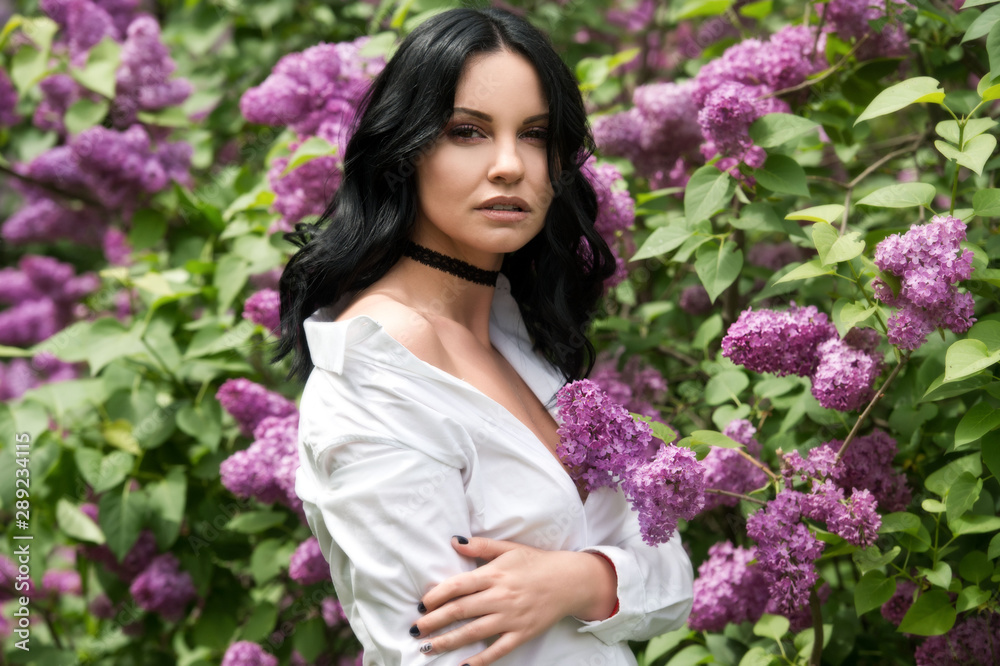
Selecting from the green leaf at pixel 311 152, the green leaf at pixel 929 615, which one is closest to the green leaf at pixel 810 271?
the green leaf at pixel 929 615

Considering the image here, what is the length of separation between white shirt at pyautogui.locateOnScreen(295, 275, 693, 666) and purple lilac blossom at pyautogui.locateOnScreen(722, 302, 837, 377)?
315 millimetres

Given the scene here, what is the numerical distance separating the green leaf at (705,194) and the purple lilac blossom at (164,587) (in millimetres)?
1512

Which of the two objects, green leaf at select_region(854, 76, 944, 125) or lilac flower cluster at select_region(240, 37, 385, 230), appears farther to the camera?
→ lilac flower cluster at select_region(240, 37, 385, 230)

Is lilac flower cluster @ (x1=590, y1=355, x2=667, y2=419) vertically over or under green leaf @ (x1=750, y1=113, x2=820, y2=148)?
under

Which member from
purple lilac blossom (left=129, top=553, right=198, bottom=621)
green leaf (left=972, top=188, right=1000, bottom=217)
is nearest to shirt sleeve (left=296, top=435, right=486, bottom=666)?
green leaf (left=972, top=188, right=1000, bottom=217)

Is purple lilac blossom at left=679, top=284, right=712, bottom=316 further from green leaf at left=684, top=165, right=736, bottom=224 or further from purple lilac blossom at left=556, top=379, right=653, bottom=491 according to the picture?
purple lilac blossom at left=556, top=379, right=653, bottom=491

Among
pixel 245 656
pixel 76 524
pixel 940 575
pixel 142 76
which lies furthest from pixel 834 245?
pixel 142 76

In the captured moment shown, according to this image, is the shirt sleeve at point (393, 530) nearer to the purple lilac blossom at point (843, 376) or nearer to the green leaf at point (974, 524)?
the purple lilac blossom at point (843, 376)

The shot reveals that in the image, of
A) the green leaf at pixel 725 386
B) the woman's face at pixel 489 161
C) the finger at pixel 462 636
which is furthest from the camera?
the green leaf at pixel 725 386

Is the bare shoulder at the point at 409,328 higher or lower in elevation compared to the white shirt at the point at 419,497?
higher

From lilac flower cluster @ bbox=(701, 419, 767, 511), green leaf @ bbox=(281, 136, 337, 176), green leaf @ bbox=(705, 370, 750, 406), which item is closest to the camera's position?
lilac flower cluster @ bbox=(701, 419, 767, 511)

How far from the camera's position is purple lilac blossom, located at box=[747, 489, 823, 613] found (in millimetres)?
1271

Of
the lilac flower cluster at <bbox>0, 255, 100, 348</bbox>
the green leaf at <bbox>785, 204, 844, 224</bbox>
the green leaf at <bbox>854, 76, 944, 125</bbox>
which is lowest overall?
the lilac flower cluster at <bbox>0, 255, 100, 348</bbox>

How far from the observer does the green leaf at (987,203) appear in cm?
132
